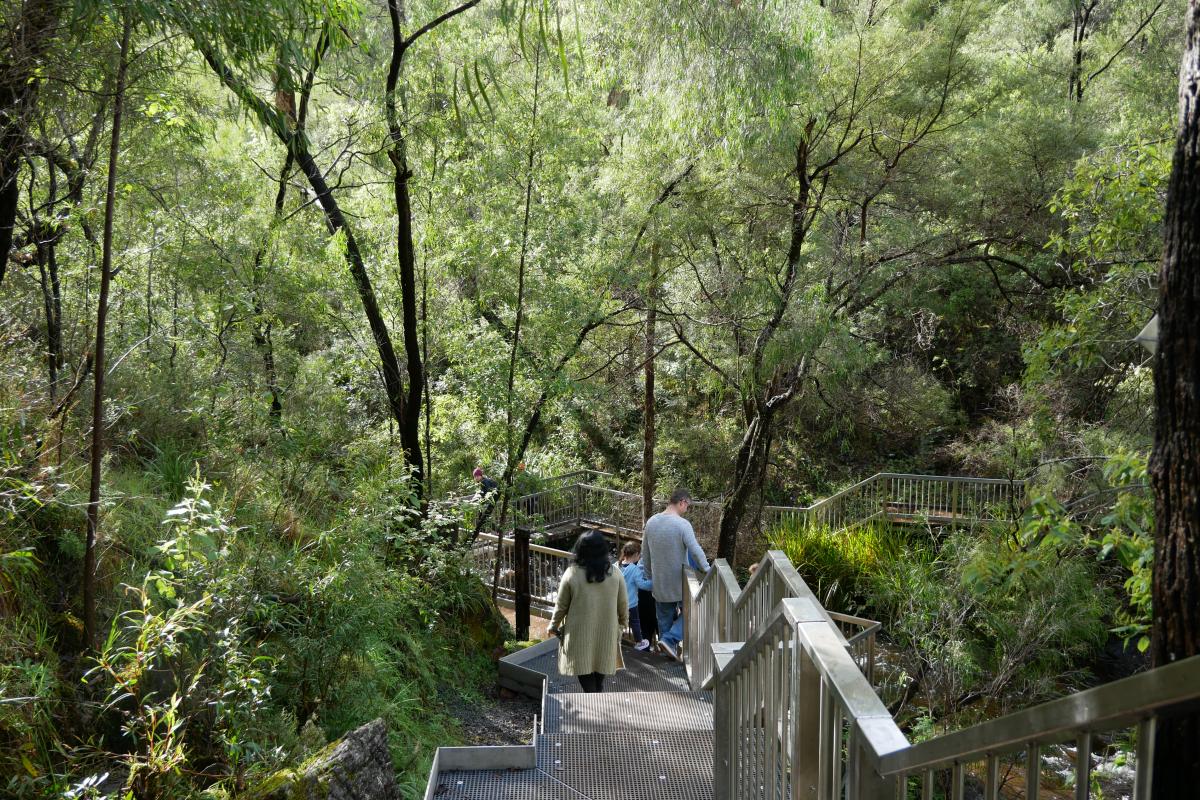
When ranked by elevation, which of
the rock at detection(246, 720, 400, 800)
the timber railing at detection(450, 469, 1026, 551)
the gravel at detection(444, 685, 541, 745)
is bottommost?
the gravel at detection(444, 685, 541, 745)

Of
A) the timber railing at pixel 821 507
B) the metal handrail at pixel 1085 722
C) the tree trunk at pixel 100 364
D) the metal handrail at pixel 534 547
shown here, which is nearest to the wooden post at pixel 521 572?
the metal handrail at pixel 534 547

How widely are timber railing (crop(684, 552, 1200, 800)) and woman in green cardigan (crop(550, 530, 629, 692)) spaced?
35.8 inches

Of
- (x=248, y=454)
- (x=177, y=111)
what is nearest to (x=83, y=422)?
(x=248, y=454)

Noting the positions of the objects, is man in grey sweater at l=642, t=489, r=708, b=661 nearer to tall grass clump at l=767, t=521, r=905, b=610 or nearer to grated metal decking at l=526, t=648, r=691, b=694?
grated metal decking at l=526, t=648, r=691, b=694

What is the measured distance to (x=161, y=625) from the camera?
3656 mm

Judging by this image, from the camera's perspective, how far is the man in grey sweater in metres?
6.78

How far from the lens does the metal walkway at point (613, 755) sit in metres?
4.52

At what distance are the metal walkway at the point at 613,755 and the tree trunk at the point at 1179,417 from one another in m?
2.89

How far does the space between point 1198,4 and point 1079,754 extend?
2.36m

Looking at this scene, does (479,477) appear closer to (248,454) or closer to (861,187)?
(248,454)

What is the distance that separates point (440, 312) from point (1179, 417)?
8.34 m

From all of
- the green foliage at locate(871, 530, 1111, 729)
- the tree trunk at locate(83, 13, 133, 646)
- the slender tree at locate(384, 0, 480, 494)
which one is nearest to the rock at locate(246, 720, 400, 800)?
the tree trunk at locate(83, 13, 133, 646)

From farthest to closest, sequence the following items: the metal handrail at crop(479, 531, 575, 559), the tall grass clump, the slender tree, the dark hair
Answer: the tall grass clump < the metal handrail at crop(479, 531, 575, 559) < the slender tree < the dark hair

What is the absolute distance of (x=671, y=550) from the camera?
691 cm
